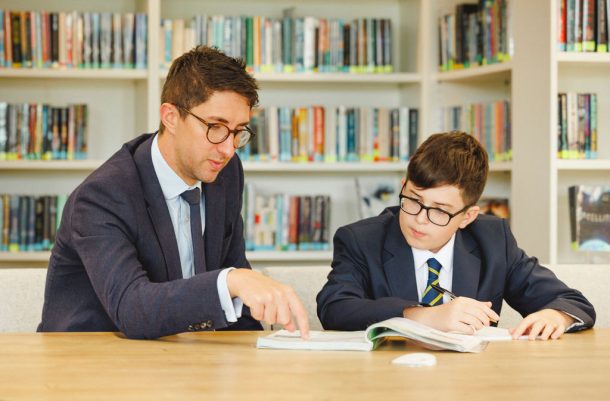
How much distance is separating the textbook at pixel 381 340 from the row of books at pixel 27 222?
2621 millimetres

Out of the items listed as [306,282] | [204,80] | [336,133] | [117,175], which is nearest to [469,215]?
[306,282]

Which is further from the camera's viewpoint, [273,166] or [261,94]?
[261,94]

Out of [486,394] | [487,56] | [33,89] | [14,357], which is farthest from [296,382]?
[33,89]

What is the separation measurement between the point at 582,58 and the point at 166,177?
2100 millimetres

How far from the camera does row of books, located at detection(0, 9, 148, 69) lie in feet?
13.4

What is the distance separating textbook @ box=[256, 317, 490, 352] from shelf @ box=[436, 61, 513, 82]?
230 centimetres

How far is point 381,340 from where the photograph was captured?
1744 millimetres

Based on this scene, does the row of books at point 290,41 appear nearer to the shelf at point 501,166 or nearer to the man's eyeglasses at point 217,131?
the shelf at point 501,166

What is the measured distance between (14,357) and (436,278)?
1002 millimetres

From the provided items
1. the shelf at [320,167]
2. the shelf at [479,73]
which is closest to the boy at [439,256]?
the shelf at [479,73]

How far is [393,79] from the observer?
13.8 ft

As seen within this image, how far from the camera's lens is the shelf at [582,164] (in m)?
3.64

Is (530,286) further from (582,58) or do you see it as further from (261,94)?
(261,94)

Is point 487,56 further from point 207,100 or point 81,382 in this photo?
point 81,382
